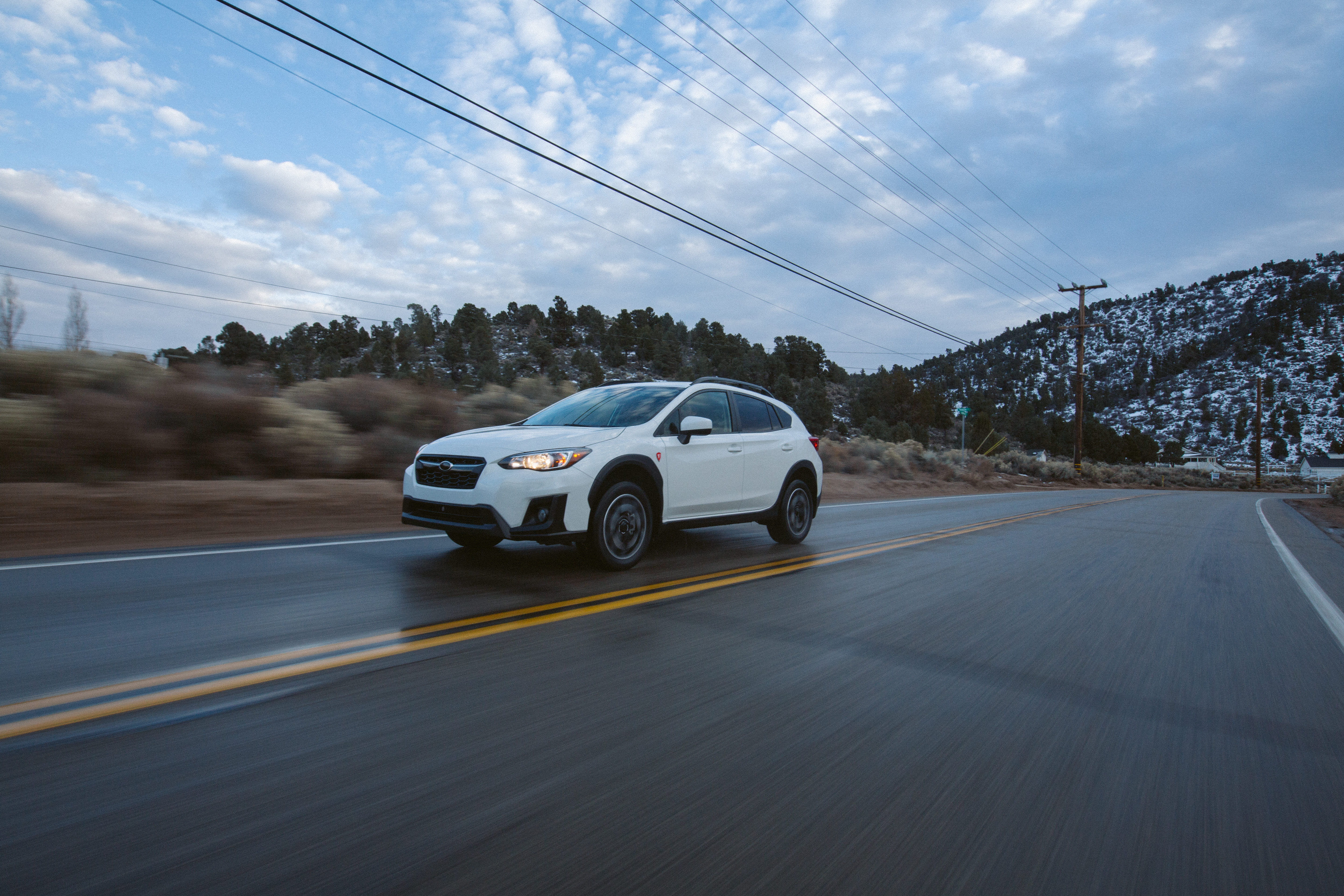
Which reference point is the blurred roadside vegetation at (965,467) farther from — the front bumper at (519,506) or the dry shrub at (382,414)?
the front bumper at (519,506)

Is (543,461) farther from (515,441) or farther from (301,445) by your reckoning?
(301,445)

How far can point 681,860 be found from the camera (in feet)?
6.84

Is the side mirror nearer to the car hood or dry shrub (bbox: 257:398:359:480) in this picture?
the car hood

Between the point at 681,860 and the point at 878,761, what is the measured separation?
1.05 metres

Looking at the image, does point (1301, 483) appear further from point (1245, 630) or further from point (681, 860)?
point (681, 860)

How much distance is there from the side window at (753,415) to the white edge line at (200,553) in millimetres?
3384

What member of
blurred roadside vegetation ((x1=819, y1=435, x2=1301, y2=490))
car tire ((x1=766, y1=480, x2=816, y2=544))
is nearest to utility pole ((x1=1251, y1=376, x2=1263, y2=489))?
blurred roadside vegetation ((x1=819, y1=435, x2=1301, y2=490))

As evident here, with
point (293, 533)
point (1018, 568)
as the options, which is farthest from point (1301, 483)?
point (293, 533)

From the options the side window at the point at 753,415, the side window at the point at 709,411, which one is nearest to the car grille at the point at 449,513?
the side window at the point at 709,411

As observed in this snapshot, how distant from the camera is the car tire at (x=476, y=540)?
5.70 metres

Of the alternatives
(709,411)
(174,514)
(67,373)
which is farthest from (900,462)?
(67,373)

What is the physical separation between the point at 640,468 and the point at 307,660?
3299mm

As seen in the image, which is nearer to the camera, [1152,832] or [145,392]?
[1152,832]

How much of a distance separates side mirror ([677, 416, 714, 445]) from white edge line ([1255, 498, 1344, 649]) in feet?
15.7
